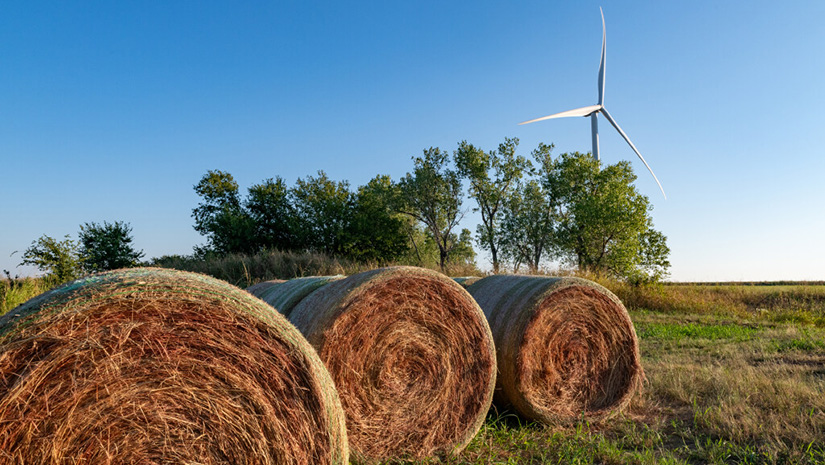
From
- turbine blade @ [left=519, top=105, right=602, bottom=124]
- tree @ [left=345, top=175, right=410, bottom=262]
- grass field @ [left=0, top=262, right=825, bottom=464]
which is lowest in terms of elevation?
grass field @ [left=0, top=262, right=825, bottom=464]

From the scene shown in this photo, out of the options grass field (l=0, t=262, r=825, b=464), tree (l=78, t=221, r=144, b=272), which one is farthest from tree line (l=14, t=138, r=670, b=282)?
grass field (l=0, t=262, r=825, b=464)

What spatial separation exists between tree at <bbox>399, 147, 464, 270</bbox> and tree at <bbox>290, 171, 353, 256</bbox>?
467 cm

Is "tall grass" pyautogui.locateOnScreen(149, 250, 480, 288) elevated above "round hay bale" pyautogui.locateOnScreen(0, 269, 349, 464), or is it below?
above

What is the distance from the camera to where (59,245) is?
17719mm

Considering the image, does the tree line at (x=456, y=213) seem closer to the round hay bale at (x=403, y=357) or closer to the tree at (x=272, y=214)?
the tree at (x=272, y=214)

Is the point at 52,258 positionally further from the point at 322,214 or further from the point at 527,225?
the point at 527,225

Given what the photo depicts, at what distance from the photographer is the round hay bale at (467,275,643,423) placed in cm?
502

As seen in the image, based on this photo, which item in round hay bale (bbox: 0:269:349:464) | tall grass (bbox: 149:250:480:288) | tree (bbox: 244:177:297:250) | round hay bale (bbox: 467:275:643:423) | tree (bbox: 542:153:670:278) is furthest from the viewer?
tree (bbox: 244:177:297:250)

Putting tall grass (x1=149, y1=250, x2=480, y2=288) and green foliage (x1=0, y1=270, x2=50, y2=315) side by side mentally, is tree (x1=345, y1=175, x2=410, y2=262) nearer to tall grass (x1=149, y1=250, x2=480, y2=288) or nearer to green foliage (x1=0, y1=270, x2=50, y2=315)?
tall grass (x1=149, y1=250, x2=480, y2=288)

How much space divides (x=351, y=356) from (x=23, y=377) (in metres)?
2.14

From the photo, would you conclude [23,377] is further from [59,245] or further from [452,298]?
[59,245]

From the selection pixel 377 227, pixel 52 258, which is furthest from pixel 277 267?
pixel 377 227

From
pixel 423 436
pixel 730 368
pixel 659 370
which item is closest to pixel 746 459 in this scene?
pixel 423 436

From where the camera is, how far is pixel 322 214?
34406 mm
